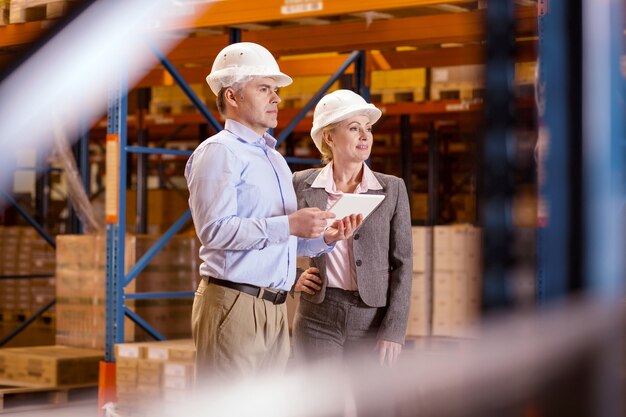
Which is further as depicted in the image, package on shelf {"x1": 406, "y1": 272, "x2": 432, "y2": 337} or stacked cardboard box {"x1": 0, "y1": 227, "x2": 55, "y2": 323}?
stacked cardboard box {"x1": 0, "y1": 227, "x2": 55, "y2": 323}

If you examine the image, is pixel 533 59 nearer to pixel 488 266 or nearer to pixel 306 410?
pixel 488 266

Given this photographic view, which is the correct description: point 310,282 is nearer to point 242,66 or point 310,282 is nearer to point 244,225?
point 244,225

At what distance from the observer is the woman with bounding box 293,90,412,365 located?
3949mm

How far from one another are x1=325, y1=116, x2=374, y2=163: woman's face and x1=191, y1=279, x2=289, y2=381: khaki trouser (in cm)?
85

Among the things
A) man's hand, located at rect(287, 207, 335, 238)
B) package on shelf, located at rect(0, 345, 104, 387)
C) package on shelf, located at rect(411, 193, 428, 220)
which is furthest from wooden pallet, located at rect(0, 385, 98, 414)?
package on shelf, located at rect(411, 193, 428, 220)

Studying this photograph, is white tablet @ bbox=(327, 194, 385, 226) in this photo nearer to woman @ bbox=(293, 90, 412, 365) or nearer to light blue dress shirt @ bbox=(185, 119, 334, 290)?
light blue dress shirt @ bbox=(185, 119, 334, 290)

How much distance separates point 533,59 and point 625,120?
2.97 ft

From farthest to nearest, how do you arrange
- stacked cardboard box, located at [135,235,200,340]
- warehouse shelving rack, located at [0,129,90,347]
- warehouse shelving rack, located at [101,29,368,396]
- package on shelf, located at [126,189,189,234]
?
package on shelf, located at [126,189,189,234] → warehouse shelving rack, located at [0,129,90,347] → stacked cardboard box, located at [135,235,200,340] → warehouse shelving rack, located at [101,29,368,396]

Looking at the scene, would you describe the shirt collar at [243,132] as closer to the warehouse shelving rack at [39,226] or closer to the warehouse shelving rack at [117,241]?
the warehouse shelving rack at [117,241]

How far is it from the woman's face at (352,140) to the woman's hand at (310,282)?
0.44 metres

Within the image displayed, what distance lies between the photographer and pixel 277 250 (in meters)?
3.48

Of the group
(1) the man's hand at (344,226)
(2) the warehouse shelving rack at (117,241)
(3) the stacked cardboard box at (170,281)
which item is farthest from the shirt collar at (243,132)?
(3) the stacked cardboard box at (170,281)

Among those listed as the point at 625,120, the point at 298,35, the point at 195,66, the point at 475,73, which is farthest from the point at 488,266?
the point at 195,66

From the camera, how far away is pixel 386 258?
159 inches
